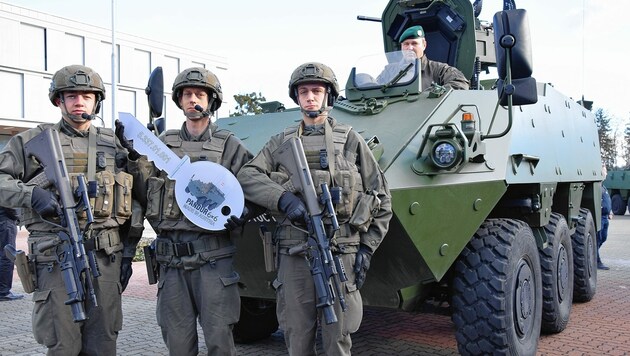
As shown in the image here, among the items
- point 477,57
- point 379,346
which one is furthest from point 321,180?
point 477,57

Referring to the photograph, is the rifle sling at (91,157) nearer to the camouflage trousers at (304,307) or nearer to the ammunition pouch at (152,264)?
the ammunition pouch at (152,264)

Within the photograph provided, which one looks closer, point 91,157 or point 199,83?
point 91,157

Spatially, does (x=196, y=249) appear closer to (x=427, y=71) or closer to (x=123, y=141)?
(x=123, y=141)

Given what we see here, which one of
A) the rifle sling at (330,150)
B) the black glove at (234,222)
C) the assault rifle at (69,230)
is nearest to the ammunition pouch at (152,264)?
the assault rifle at (69,230)

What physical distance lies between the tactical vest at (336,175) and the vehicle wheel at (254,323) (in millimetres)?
1986

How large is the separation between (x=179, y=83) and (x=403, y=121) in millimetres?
1441

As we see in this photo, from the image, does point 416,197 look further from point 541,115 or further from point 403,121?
point 541,115

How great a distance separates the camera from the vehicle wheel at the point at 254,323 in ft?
18.1

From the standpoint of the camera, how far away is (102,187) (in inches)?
143

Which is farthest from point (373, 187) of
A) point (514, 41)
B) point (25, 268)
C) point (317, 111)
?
point (25, 268)

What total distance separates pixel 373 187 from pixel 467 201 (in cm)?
80

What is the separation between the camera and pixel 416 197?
151 inches

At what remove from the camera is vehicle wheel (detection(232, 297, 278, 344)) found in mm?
5523

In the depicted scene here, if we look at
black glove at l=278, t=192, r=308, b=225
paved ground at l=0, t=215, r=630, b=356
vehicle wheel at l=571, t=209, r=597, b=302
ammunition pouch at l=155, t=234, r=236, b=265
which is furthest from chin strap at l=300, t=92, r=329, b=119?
vehicle wheel at l=571, t=209, r=597, b=302
